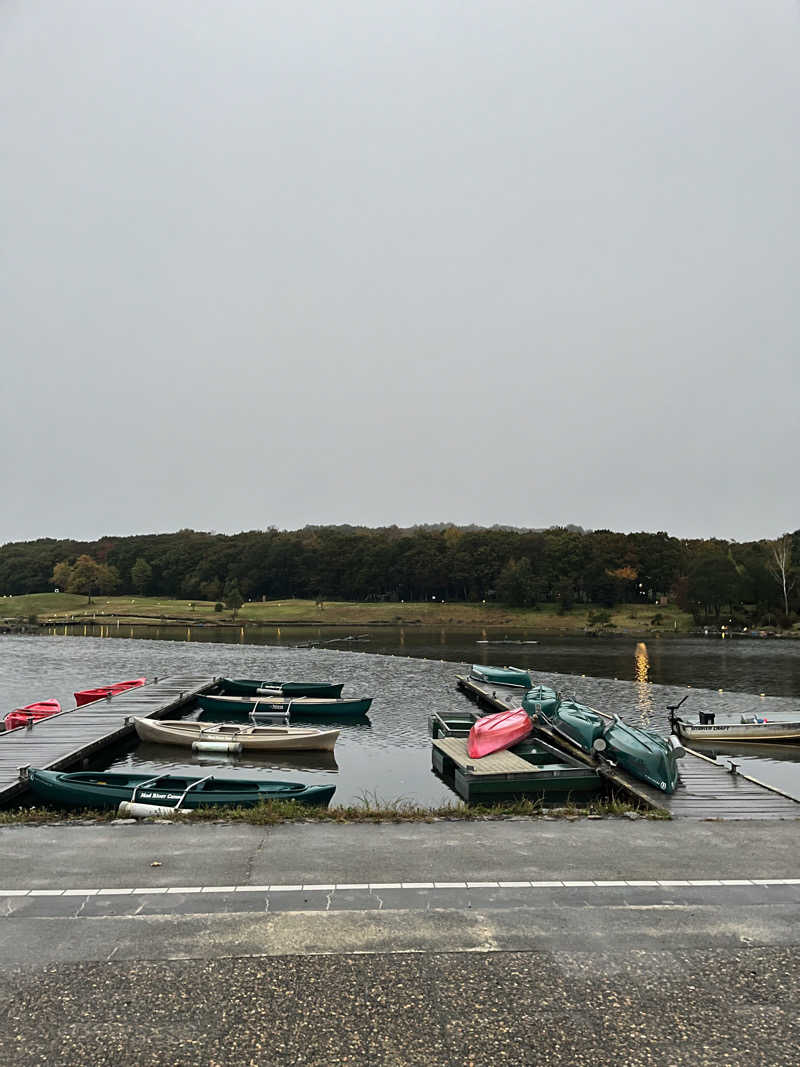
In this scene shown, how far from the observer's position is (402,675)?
186ft

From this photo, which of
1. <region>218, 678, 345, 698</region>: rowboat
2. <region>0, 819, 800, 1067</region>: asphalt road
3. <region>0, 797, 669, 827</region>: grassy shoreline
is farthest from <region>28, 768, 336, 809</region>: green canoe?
<region>218, 678, 345, 698</region>: rowboat

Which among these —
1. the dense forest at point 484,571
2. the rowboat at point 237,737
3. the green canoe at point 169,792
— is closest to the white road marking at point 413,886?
the green canoe at point 169,792

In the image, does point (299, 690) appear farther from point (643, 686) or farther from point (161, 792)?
point (161, 792)

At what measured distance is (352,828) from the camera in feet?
44.8

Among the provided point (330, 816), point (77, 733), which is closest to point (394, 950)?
point (330, 816)

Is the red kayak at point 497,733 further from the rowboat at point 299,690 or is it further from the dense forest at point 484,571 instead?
the dense forest at point 484,571

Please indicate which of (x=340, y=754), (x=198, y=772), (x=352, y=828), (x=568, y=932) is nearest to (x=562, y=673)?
(x=340, y=754)

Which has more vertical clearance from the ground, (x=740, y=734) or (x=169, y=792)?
(x=169, y=792)

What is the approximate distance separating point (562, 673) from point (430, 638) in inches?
1725

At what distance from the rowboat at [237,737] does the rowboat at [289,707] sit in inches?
331

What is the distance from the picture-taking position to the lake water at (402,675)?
88.6 feet

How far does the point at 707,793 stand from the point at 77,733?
2216 centimetres

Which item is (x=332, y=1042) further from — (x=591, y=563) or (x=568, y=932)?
(x=591, y=563)

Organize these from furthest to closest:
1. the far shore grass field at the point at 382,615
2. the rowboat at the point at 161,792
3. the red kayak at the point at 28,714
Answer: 1. the far shore grass field at the point at 382,615
2. the red kayak at the point at 28,714
3. the rowboat at the point at 161,792
